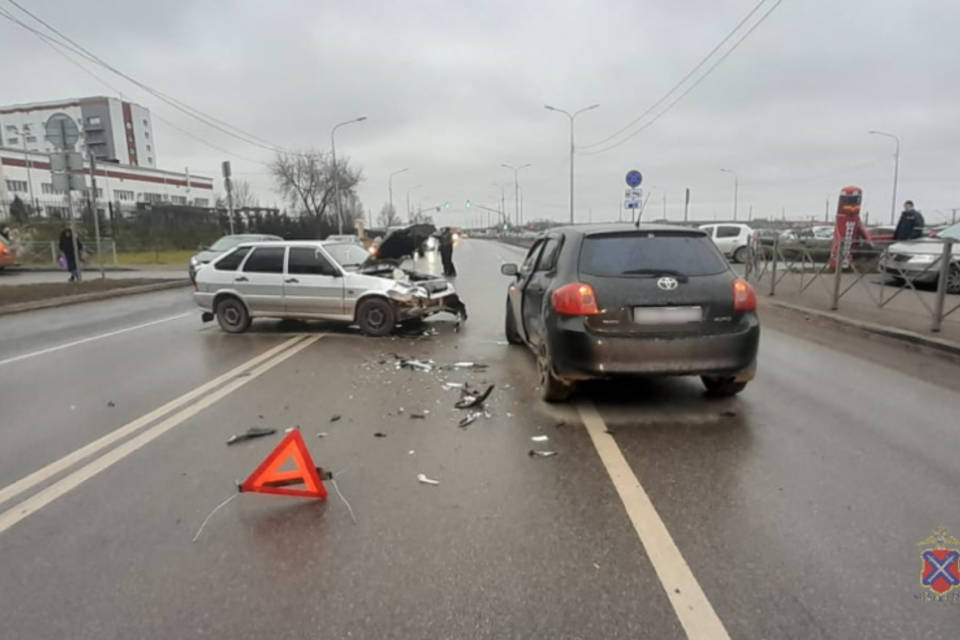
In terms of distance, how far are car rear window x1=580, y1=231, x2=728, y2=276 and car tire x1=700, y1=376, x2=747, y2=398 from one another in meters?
1.05

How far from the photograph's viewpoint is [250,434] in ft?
15.2

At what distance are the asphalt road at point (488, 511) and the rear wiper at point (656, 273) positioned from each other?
46.9 inches

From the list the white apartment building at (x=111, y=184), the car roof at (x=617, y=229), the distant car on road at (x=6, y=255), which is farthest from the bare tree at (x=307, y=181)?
the car roof at (x=617, y=229)

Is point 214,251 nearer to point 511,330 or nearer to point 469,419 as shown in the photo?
point 511,330

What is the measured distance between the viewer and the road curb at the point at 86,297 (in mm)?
12870

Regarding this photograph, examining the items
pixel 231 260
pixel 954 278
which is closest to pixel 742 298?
pixel 231 260

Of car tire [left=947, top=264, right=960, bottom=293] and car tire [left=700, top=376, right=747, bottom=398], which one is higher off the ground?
car tire [left=947, top=264, right=960, bottom=293]

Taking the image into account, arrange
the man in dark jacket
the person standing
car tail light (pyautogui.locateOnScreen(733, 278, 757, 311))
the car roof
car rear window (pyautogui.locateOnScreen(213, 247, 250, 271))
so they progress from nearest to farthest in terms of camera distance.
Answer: car tail light (pyautogui.locateOnScreen(733, 278, 757, 311))
the car roof
car rear window (pyautogui.locateOnScreen(213, 247, 250, 271))
the man in dark jacket
the person standing

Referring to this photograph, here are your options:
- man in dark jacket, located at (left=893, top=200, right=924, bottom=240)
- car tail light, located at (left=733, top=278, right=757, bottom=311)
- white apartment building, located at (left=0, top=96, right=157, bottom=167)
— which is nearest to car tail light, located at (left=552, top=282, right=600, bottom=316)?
car tail light, located at (left=733, top=278, right=757, bottom=311)

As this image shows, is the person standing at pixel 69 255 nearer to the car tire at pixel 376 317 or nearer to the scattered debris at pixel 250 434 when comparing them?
the car tire at pixel 376 317

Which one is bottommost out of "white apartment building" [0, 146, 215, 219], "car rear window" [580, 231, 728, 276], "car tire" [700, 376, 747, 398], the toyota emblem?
"car tire" [700, 376, 747, 398]

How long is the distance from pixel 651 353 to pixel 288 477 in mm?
2919

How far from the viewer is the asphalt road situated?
96.7 inches

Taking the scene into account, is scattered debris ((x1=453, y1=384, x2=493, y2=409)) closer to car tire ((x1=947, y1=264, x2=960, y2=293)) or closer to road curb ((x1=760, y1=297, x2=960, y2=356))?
road curb ((x1=760, y1=297, x2=960, y2=356))
